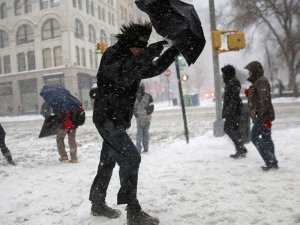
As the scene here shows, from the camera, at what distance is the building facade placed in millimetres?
36875

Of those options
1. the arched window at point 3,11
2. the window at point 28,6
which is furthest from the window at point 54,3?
the arched window at point 3,11

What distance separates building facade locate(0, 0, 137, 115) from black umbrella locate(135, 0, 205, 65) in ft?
114

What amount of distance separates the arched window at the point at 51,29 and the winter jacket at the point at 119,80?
35.4 meters

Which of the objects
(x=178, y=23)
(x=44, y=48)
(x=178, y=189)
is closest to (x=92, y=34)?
(x=44, y=48)

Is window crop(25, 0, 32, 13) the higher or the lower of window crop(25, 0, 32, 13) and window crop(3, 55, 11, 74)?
the higher

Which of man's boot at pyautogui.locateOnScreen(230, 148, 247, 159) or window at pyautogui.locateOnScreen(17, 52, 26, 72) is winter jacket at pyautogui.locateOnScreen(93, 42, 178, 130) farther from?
window at pyautogui.locateOnScreen(17, 52, 26, 72)

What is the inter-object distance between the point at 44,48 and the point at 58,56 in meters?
2.00

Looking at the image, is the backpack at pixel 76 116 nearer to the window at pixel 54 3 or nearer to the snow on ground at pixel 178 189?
the snow on ground at pixel 178 189

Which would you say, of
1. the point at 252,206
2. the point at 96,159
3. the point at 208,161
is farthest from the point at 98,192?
the point at 96,159

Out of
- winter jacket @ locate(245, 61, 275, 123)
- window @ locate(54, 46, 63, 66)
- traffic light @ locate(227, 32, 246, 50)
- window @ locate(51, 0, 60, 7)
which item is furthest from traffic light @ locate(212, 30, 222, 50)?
window @ locate(51, 0, 60, 7)

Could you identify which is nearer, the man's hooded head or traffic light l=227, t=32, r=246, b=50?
the man's hooded head

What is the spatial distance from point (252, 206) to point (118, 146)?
1783 millimetres

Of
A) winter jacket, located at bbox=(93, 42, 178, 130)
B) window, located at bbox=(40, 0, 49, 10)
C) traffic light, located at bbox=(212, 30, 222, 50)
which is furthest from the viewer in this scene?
window, located at bbox=(40, 0, 49, 10)

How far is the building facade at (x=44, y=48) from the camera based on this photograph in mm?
36875
